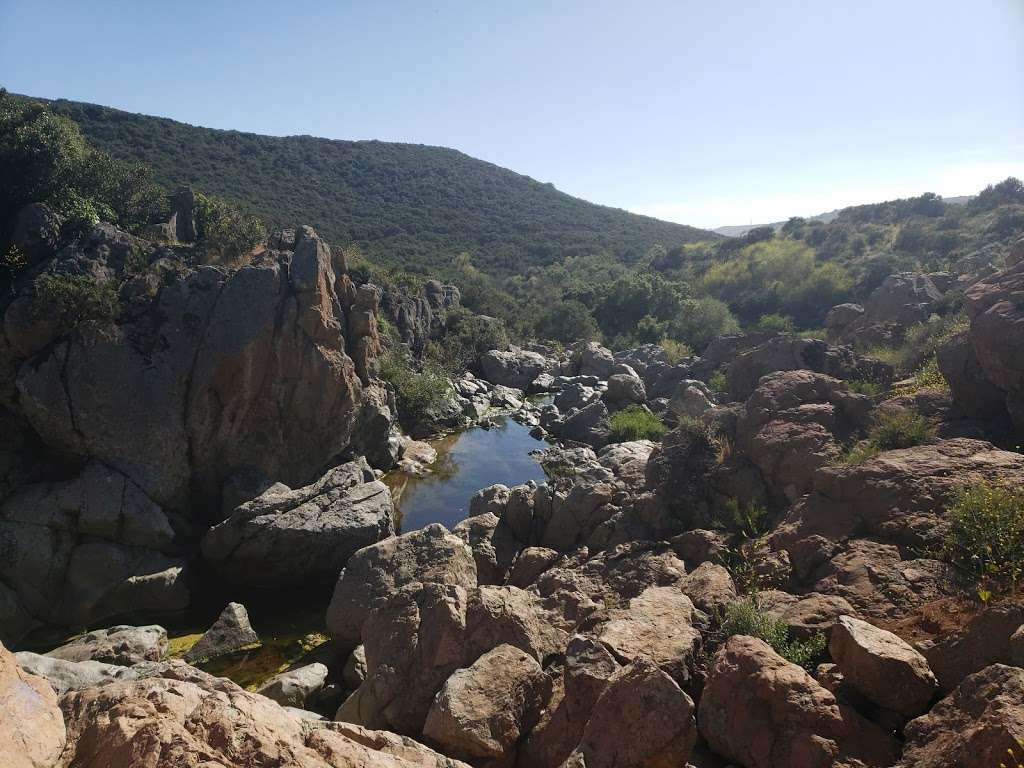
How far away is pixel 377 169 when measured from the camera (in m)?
83.3

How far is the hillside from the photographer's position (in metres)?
57.4

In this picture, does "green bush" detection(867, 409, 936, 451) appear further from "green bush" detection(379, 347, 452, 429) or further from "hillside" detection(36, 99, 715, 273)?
"hillside" detection(36, 99, 715, 273)

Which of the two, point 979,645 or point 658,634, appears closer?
point 979,645

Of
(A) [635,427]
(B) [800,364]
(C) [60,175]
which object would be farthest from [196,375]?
(B) [800,364]

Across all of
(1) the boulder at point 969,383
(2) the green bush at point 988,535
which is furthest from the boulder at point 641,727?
(1) the boulder at point 969,383

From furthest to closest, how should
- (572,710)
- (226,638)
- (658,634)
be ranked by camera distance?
(226,638) < (658,634) < (572,710)

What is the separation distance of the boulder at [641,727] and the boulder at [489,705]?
3.31 ft

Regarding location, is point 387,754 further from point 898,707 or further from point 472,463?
point 472,463

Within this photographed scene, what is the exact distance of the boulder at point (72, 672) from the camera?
8.02m

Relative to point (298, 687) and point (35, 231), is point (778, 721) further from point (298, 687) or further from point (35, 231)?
point (35, 231)

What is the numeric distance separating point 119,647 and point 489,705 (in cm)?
758

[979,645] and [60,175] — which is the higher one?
[60,175]

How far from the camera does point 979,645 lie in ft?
18.4

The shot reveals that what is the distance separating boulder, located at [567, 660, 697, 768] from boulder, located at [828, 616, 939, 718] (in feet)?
5.50
